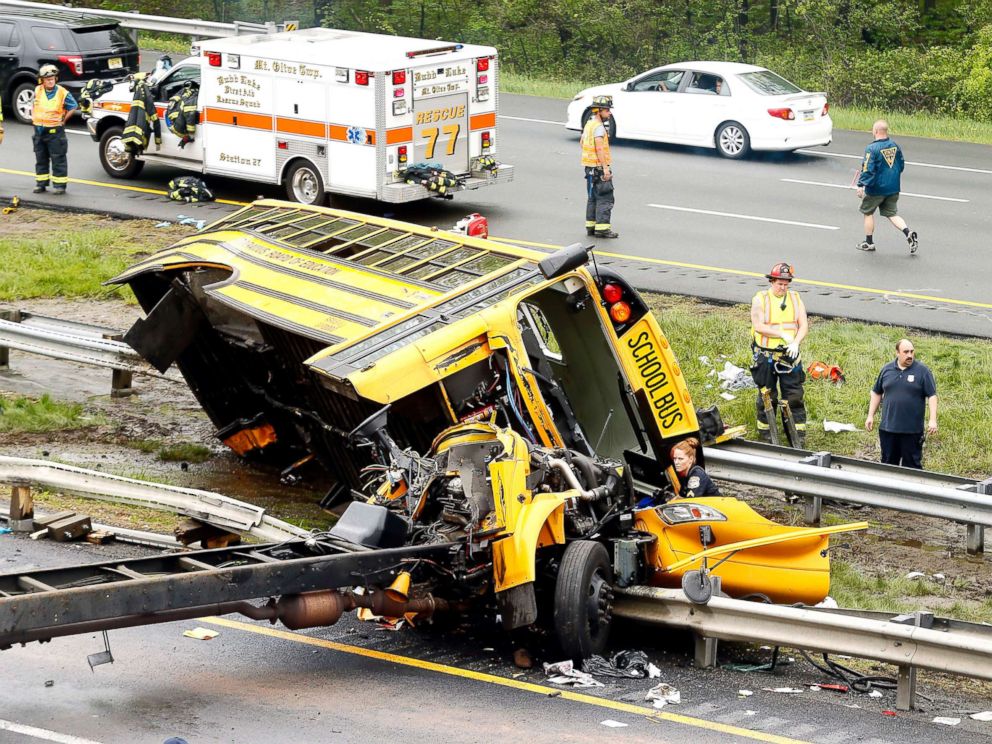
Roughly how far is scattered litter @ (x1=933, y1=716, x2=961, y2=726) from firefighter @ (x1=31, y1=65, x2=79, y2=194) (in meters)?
16.1

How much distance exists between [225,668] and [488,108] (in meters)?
13.2

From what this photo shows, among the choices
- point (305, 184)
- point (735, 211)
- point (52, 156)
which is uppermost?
point (52, 156)

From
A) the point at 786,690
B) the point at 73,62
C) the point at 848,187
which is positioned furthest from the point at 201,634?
the point at 73,62

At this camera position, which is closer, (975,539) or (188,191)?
(975,539)

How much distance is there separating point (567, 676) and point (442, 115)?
492 inches

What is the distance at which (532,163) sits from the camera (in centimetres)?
2345

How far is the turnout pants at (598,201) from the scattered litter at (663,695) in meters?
11.0

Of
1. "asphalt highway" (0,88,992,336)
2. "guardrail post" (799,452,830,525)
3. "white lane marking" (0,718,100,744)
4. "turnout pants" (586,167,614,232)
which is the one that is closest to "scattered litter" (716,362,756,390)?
"asphalt highway" (0,88,992,336)

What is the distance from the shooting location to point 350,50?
19375 millimetres

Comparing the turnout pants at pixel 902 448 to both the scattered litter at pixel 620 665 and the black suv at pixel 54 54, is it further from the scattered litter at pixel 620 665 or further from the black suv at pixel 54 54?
the black suv at pixel 54 54

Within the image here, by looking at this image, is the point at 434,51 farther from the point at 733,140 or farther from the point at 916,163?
the point at 916,163

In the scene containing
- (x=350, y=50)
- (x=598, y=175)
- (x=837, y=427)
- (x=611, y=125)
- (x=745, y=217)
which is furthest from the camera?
(x=611, y=125)

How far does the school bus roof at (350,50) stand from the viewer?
62.2 feet

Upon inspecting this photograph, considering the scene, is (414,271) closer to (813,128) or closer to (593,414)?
(593,414)
